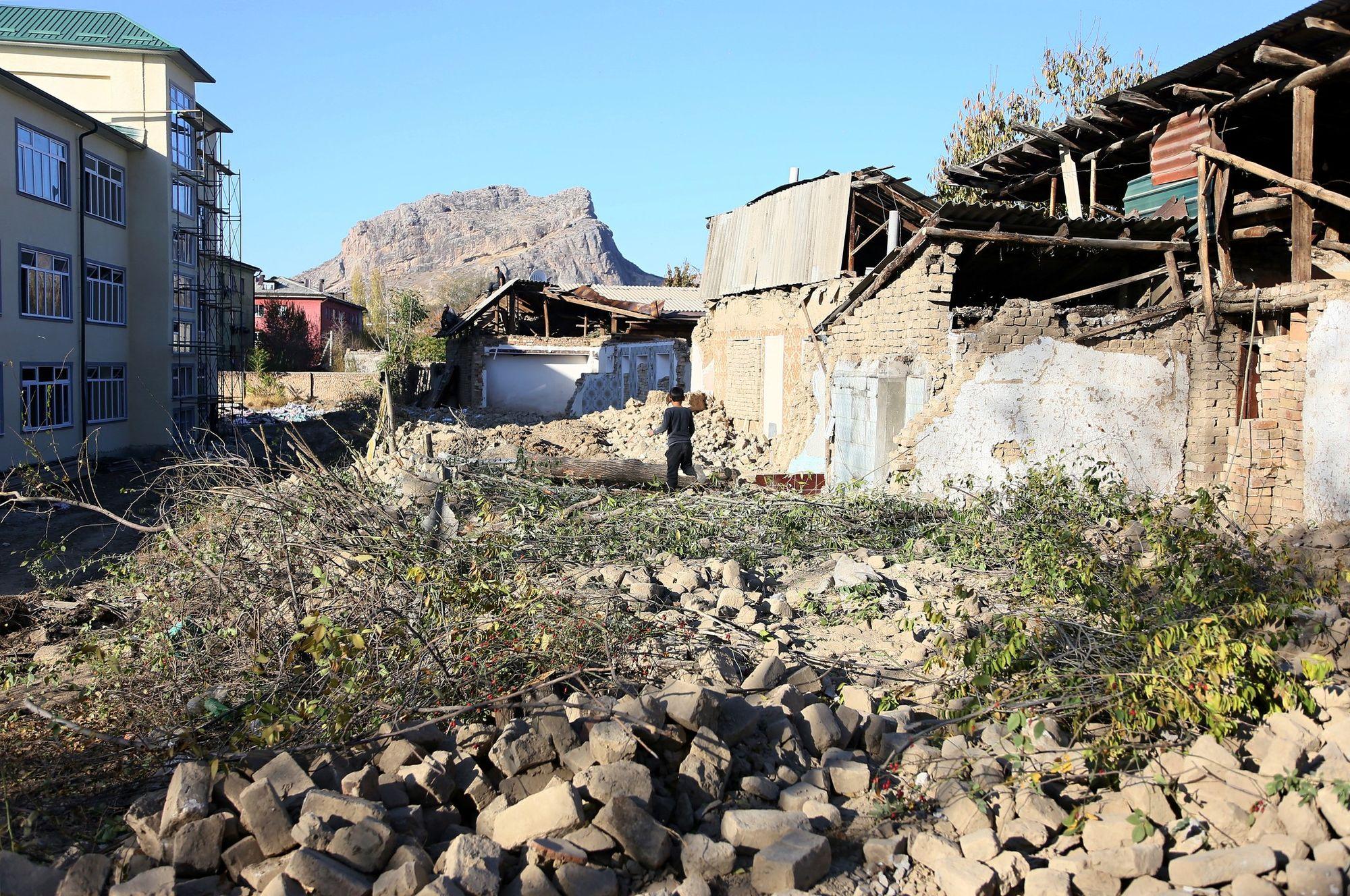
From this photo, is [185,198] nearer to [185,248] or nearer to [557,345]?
[185,248]

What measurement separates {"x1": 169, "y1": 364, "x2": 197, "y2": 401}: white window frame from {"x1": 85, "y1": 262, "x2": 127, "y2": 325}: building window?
158cm

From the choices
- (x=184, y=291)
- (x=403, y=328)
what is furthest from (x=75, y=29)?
(x=403, y=328)

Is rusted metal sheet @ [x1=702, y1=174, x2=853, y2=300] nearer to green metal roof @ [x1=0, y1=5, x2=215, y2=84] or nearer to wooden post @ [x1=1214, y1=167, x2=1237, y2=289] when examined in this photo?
wooden post @ [x1=1214, y1=167, x2=1237, y2=289]

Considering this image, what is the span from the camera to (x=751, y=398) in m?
18.0

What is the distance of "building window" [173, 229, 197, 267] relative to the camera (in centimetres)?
2269

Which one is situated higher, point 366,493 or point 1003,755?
point 366,493

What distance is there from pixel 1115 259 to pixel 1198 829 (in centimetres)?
947

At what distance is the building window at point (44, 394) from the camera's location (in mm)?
17250

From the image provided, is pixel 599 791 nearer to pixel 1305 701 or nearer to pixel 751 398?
pixel 1305 701

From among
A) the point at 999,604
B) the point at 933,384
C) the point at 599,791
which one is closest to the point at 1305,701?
the point at 999,604

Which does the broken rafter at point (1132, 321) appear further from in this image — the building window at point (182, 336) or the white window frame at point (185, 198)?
the white window frame at point (185, 198)

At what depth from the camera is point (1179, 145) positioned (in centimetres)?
1141

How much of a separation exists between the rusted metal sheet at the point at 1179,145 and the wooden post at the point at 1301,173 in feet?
4.42

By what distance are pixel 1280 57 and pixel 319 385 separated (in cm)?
3011
